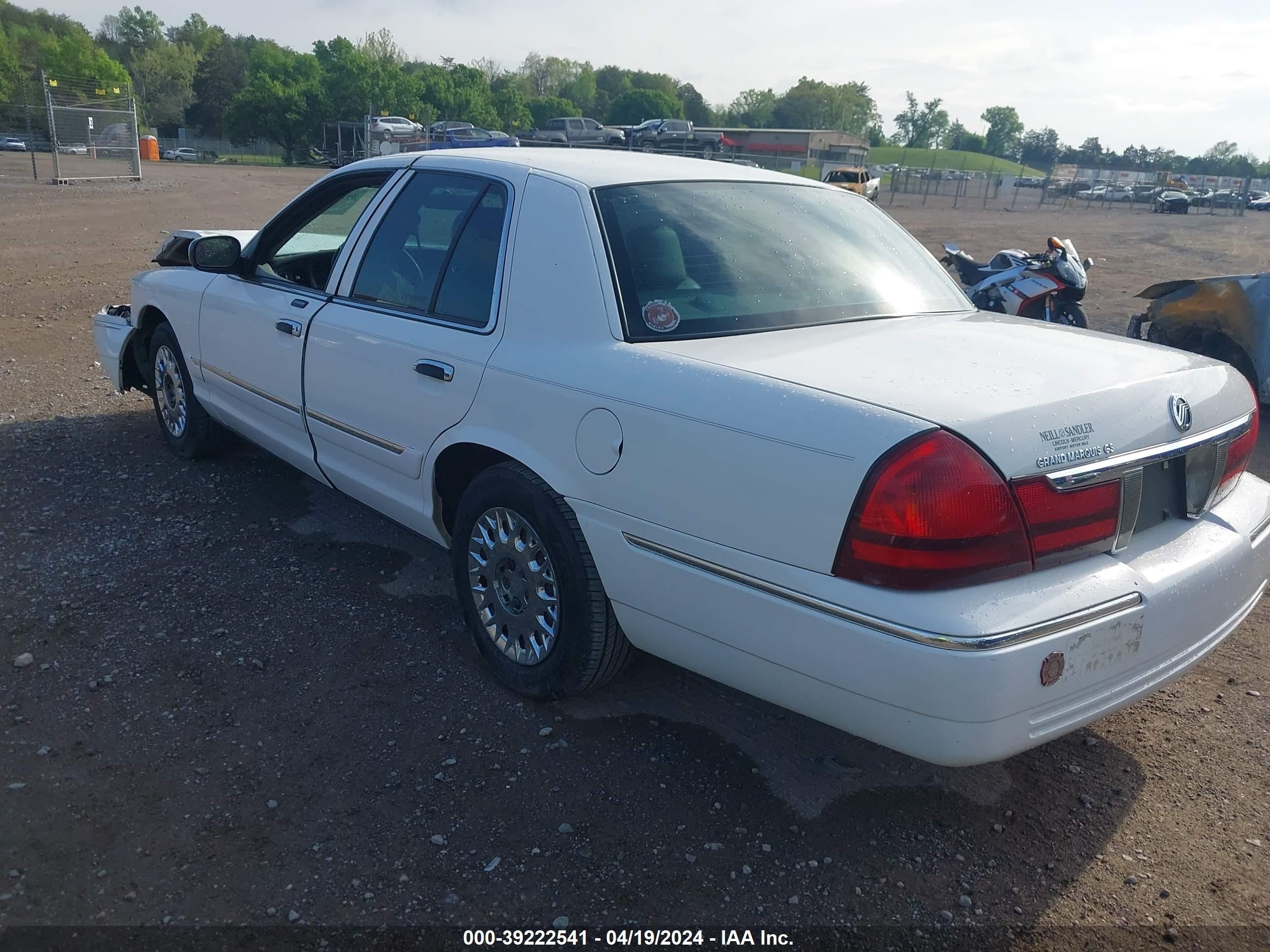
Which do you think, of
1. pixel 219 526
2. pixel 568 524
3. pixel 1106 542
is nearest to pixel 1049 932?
pixel 1106 542

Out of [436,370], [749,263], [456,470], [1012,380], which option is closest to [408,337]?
[436,370]

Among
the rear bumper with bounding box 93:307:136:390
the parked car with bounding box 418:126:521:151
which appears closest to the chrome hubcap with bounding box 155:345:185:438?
the rear bumper with bounding box 93:307:136:390

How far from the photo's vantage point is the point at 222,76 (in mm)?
95500

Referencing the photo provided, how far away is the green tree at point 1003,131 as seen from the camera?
526 feet

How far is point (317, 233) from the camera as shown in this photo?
17.1 feet

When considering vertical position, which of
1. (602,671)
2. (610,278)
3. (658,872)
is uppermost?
(610,278)

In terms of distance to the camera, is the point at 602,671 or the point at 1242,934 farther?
the point at 602,671

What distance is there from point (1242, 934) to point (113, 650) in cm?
369

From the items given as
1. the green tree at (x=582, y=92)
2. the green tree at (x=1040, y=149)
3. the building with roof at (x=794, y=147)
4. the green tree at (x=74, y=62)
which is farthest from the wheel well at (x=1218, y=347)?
the green tree at (x=1040, y=149)

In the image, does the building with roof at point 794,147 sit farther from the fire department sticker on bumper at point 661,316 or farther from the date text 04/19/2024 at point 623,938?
the date text 04/19/2024 at point 623,938

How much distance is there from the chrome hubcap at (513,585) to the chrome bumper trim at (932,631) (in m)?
0.74

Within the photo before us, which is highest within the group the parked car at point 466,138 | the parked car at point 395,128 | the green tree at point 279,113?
the green tree at point 279,113

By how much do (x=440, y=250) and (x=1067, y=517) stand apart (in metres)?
2.41

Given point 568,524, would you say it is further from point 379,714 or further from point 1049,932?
point 1049,932
